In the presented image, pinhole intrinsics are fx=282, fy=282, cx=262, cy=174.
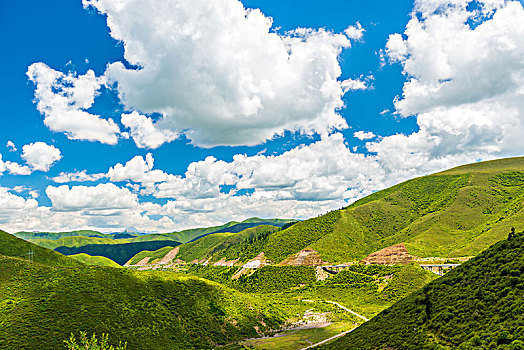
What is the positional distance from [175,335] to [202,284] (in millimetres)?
29306

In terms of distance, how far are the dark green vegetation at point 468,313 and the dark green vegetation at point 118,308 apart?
4917 centimetres

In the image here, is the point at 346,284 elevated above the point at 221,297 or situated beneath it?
situated beneath

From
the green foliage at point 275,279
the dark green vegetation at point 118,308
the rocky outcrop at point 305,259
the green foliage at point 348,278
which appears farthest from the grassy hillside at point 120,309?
the rocky outcrop at point 305,259

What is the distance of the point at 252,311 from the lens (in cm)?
9919

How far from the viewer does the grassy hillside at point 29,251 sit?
102438 millimetres

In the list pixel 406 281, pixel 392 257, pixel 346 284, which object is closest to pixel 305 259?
pixel 346 284

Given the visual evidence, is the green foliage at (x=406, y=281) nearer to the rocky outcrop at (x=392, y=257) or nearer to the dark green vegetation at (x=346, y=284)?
the dark green vegetation at (x=346, y=284)

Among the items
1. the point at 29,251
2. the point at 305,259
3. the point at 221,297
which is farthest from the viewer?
the point at 305,259

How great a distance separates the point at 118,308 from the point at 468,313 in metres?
76.6

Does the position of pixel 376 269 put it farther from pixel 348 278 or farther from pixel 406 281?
pixel 406 281

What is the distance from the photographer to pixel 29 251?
351ft

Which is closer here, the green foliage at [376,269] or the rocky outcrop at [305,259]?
the green foliage at [376,269]

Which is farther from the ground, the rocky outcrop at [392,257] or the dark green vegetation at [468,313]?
the dark green vegetation at [468,313]

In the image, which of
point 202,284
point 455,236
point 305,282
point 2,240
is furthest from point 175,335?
point 455,236
